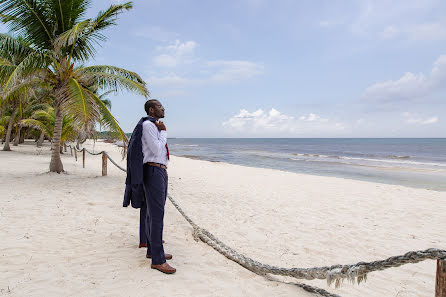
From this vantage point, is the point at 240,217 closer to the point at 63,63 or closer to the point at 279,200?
the point at 279,200

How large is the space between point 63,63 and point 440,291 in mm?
9140

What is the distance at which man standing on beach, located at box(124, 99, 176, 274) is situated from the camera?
2.51 metres

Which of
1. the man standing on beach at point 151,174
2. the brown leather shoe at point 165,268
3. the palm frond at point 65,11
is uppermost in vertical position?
the palm frond at point 65,11

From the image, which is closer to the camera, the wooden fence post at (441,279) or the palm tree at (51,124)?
the wooden fence post at (441,279)

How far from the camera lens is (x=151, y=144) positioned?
2523mm

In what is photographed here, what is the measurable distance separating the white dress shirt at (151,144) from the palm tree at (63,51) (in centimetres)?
515

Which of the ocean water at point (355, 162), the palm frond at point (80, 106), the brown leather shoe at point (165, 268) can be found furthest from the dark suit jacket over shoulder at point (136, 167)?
the ocean water at point (355, 162)

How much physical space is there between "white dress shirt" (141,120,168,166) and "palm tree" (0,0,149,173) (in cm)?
515

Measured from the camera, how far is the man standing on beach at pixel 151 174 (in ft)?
8.24

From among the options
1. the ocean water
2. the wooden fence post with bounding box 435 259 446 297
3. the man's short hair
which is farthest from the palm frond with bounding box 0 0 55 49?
the ocean water

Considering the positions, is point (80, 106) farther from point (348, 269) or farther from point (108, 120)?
point (348, 269)

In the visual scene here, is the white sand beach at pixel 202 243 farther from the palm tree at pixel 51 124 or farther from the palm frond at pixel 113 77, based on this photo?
the palm tree at pixel 51 124

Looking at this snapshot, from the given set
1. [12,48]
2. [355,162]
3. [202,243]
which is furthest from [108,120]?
[355,162]

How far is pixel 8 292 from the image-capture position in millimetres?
2162
